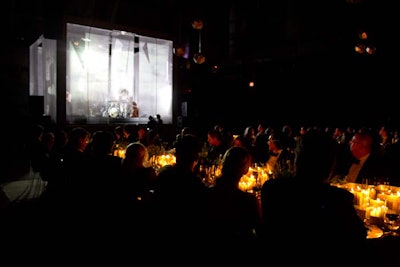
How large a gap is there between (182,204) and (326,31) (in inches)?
561

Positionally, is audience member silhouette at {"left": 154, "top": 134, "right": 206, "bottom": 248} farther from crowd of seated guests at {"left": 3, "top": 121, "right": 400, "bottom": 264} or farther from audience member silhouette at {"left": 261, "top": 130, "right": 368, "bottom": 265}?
audience member silhouette at {"left": 261, "top": 130, "right": 368, "bottom": 265}

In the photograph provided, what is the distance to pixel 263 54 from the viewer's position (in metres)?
18.0

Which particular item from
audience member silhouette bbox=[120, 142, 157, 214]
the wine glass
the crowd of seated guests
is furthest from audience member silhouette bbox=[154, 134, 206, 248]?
the wine glass

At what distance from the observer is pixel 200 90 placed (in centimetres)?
2138

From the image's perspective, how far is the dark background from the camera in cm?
1104

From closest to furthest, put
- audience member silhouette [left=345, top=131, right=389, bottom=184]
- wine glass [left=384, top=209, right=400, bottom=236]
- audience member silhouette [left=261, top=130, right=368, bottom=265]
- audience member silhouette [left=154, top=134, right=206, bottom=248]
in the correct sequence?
audience member silhouette [left=261, top=130, right=368, bottom=265] < audience member silhouette [left=154, top=134, right=206, bottom=248] < wine glass [left=384, top=209, right=400, bottom=236] < audience member silhouette [left=345, top=131, right=389, bottom=184]

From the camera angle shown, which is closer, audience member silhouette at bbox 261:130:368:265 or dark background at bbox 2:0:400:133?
audience member silhouette at bbox 261:130:368:265

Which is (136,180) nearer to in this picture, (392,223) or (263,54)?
(392,223)

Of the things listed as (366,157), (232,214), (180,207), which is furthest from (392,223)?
(366,157)

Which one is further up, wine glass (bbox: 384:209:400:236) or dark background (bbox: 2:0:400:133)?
dark background (bbox: 2:0:400:133)

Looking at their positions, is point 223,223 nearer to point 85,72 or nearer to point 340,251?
point 340,251

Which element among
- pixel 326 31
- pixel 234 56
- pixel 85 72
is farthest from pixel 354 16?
pixel 85 72

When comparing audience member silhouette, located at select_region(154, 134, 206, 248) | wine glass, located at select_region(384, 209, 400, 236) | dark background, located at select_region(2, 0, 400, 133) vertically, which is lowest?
wine glass, located at select_region(384, 209, 400, 236)

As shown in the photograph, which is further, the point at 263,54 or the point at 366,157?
the point at 263,54
